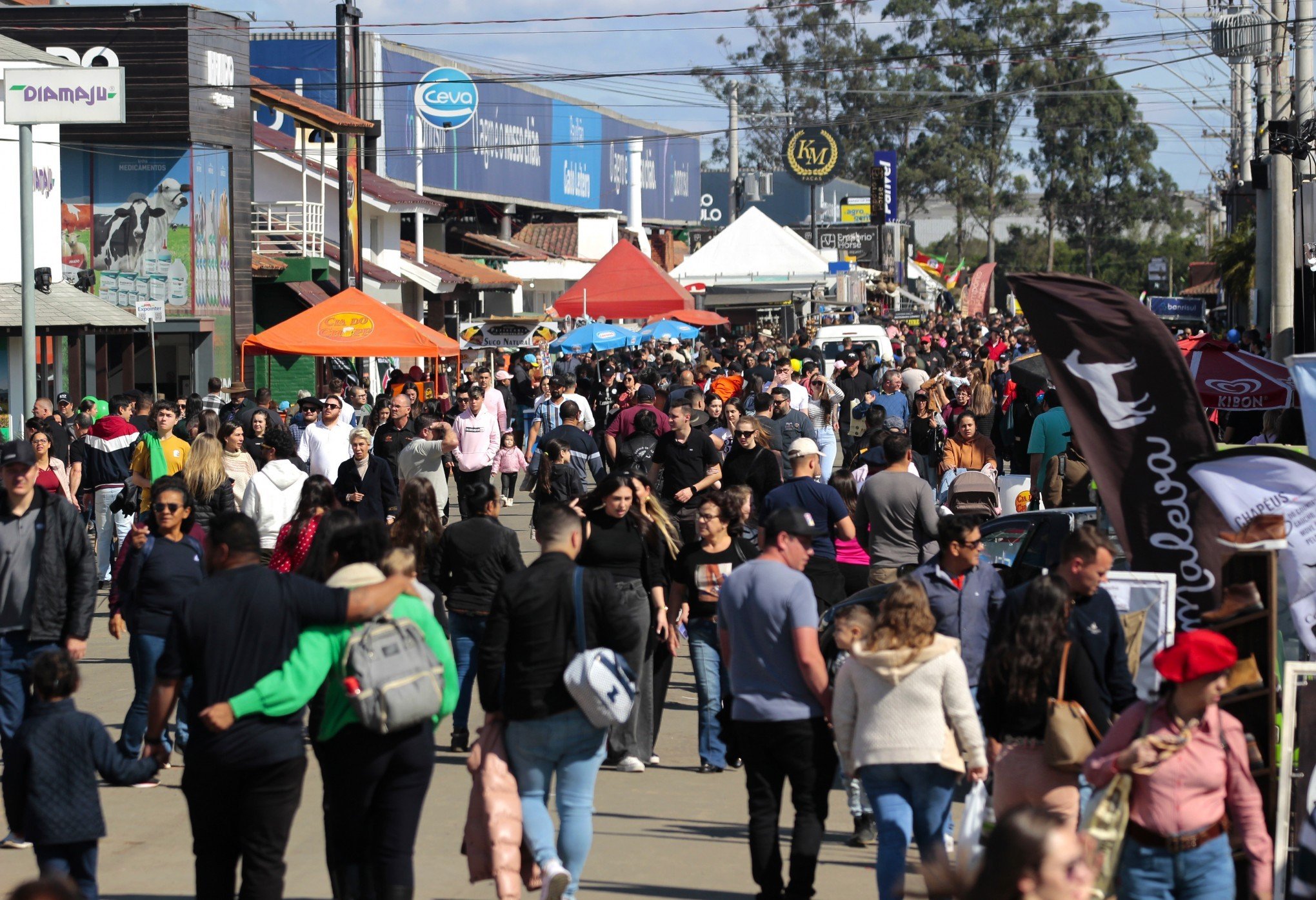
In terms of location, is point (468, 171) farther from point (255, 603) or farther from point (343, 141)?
point (255, 603)

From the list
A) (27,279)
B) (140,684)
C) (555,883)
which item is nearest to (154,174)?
(27,279)

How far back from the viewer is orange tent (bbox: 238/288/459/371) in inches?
677

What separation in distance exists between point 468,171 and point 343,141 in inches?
645

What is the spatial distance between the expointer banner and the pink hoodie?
1074cm

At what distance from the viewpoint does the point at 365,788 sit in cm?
527

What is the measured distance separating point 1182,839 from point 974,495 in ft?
24.2

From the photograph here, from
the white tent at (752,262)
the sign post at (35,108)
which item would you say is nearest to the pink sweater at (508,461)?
the sign post at (35,108)

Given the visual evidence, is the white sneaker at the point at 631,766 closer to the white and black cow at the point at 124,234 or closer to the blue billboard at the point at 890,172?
the white and black cow at the point at 124,234

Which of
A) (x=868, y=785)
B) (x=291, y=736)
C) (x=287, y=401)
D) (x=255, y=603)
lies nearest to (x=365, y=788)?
(x=291, y=736)

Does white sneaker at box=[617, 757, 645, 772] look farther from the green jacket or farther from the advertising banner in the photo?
the advertising banner

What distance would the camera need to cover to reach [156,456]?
38.3ft

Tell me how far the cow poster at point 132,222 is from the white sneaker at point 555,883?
22.1m

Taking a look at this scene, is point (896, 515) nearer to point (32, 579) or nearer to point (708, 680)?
point (708, 680)

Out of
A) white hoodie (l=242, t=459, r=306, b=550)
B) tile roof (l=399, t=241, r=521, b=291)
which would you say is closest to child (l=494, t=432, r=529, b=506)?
white hoodie (l=242, t=459, r=306, b=550)
